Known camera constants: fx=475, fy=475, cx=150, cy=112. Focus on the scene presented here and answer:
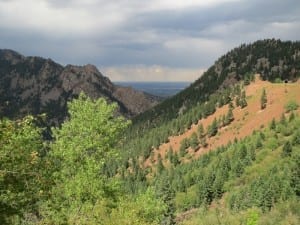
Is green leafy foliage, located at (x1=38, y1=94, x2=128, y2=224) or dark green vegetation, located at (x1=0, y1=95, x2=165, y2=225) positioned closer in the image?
dark green vegetation, located at (x1=0, y1=95, x2=165, y2=225)

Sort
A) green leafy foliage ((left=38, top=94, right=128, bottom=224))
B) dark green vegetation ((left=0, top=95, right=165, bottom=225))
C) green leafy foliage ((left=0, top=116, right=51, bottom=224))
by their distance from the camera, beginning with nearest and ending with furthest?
green leafy foliage ((left=0, top=116, right=51, bottom=224))
dark green vegetation ((left=0, top=95, right=165, bottom=225))
green leafy foliage ((left=38, top=94, right=128, bottom=224))

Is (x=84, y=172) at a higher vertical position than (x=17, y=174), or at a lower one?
lower

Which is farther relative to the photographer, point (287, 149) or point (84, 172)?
point (287, 149)

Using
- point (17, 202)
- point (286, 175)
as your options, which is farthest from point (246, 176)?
point (17, 202)

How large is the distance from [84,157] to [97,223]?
440cm

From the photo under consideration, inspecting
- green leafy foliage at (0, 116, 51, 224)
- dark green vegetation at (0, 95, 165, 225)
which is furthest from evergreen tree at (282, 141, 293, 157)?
green leafy foliage at (0, 116, 51, 224)

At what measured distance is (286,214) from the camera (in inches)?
3723

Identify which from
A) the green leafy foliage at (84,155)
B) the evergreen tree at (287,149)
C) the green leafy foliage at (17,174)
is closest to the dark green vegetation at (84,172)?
the green leafy foliage at (84,155)

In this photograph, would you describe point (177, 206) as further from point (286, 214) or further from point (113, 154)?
point (113, 154)

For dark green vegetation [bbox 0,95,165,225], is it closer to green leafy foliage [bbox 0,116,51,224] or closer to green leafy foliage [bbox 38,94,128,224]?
green leafy foliage [bbox 38,94,128,224]

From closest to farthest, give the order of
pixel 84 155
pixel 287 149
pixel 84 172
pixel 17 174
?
pixel 17 174
pixel 84 172
pixel 84 155
pixel 287 149

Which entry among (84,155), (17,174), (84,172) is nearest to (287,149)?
(84,155)

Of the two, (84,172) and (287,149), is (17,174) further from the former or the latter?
(287,149)

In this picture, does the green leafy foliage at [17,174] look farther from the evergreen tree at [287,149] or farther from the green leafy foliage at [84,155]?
the evergreen tree at [287,149]
